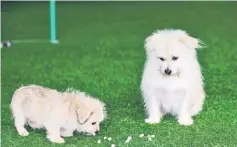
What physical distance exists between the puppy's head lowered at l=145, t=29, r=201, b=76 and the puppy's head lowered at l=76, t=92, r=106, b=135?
720 millimetres

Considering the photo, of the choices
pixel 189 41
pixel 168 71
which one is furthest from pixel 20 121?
pixel 189 41

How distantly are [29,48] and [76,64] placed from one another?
154 cm

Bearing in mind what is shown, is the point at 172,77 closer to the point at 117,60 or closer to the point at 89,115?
the point at 89,115

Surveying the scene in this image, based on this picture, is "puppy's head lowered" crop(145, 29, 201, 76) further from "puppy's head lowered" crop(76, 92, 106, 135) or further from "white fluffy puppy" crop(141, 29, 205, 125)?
"puppy's head lowered" crop(76, 92, 106, 135)

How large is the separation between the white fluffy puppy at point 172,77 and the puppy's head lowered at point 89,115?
2.34 feet

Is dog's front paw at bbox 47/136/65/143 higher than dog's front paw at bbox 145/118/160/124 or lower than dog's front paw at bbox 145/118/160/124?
lower

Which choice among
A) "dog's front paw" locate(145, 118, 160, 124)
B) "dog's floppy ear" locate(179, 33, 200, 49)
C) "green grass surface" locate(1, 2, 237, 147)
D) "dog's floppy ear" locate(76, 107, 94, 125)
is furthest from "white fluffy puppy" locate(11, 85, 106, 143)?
"dog's floppy ear" locate(179, 33, 200, 49)

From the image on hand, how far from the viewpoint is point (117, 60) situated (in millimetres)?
9156

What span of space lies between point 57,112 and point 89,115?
0.29 meters

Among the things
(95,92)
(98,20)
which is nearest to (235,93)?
(95,92)

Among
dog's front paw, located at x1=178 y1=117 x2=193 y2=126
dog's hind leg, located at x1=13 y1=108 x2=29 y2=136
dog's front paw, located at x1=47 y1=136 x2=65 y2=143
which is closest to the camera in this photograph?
dog's front paw, located at x1=47 y1=136 x2=65 y2=143

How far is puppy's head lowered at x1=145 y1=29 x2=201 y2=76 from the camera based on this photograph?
19.2 feet

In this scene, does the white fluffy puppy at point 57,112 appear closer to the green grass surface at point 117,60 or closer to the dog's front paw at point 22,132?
the dog's front paw at point 22,132

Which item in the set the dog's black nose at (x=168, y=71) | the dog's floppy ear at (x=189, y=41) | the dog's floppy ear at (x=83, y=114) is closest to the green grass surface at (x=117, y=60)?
the dog's floppy ear at (x=83, y=114)
